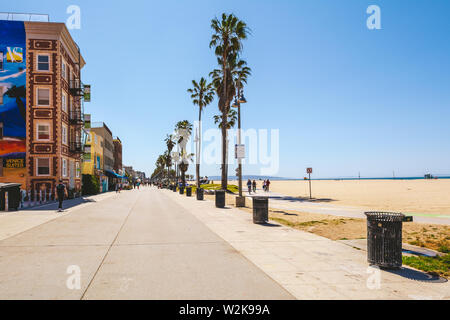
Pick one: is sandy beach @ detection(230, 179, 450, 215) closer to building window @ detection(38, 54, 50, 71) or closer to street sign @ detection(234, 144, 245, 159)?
street sign @ detection(234, 144, 245, 159)

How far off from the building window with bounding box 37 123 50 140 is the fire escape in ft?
15.0

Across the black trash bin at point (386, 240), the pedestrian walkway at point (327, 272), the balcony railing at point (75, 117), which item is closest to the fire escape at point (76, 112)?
the balcony railing at point (75, 117)

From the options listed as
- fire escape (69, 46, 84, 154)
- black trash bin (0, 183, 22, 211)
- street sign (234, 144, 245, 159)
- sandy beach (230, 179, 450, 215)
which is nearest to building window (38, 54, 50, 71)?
fire escape (69, 46, 84, 154)

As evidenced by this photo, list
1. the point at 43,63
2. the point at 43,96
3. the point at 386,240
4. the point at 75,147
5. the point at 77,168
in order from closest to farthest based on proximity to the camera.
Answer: the point at 386,240 → the point at 43,63 → the point at 43,96 → the point at 75,147 → the point at 77,168

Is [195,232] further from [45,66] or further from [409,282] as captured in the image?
[45,66]

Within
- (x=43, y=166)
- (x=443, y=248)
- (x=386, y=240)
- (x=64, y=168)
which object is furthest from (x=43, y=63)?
(x=443, y=248)

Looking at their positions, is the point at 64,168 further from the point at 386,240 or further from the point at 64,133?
the point at 386,240

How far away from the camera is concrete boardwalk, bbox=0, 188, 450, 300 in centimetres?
512

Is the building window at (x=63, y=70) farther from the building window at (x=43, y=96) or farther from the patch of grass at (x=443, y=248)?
the patch of grass at (x=443, y=248)

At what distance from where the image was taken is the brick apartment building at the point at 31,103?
29.9m

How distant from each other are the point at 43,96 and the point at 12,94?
2616 mm

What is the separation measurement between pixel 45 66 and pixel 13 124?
622 centimetres

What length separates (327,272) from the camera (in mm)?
6270
